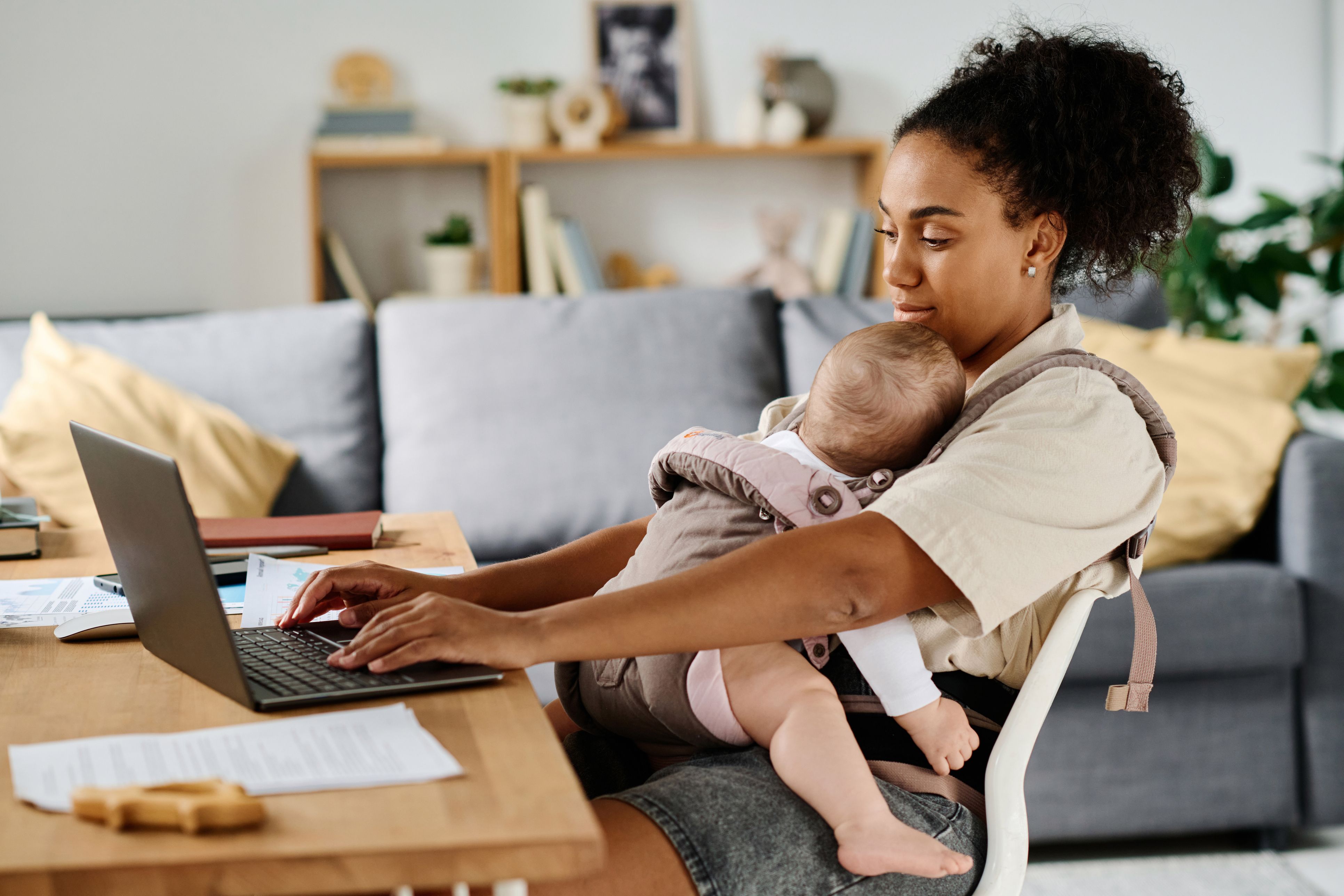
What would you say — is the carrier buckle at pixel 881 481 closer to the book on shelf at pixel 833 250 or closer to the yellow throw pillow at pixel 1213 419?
the yellow throw pillow at pixel 1213 419

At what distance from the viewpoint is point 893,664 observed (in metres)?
0.92

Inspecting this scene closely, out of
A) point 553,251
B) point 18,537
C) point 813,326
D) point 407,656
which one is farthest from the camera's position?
point 553,251

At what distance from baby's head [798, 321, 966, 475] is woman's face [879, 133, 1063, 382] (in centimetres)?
5

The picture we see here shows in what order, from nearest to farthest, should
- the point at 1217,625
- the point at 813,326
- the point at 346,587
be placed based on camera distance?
the point at 346,587
the point at 1217,625
the point at 813,326

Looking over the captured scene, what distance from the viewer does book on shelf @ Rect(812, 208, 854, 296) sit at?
3.43 m

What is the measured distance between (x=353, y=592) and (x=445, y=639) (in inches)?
10.0

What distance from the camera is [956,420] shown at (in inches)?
39.8

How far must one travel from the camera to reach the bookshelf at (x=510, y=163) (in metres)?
3.21

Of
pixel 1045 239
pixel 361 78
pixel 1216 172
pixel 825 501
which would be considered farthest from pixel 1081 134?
pixel 361 78

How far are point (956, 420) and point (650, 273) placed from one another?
2524 mm

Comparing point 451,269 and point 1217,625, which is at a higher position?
point 451,269

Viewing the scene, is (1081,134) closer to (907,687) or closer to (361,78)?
(907,687)

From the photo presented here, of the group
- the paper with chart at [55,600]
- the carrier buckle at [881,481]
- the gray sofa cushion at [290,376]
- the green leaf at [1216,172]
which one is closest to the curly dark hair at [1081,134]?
the carrier buckle at [881,481]

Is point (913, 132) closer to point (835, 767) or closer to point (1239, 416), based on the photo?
point (835, 767)
